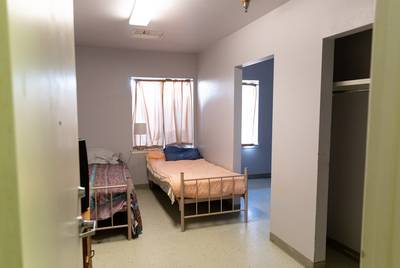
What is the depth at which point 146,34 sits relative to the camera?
4043mm

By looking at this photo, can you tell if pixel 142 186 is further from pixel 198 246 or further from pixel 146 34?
pixel 146 34

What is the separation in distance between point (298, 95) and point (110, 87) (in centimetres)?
360

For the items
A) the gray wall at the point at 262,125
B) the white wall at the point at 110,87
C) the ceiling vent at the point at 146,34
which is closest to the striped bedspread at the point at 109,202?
the white wall at the point at 110,87

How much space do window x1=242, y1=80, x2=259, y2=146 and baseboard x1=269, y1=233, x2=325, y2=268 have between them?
3.12 meters

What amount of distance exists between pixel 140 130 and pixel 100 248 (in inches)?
98.1

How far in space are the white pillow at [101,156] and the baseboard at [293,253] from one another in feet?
9.89

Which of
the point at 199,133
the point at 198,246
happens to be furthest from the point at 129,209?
the point at 199,133

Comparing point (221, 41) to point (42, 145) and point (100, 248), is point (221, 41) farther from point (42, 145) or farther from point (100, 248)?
point (42, 145)

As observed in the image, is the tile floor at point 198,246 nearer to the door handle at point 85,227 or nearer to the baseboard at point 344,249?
the baseboard at point 344,249

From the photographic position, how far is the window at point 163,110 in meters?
5.36

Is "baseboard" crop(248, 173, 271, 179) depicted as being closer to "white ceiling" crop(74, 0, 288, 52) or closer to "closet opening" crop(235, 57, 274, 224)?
"closet opening" crop(235, 57, 274, 224)

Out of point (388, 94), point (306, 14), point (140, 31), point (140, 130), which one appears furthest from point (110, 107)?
point (388, 94)

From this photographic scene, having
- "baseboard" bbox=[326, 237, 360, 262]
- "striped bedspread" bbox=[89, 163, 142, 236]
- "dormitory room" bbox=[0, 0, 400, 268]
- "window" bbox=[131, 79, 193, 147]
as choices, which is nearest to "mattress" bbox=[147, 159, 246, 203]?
"dormitory room" bbox=[0, 0, 400, 268]

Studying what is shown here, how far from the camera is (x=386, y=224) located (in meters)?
0.53
